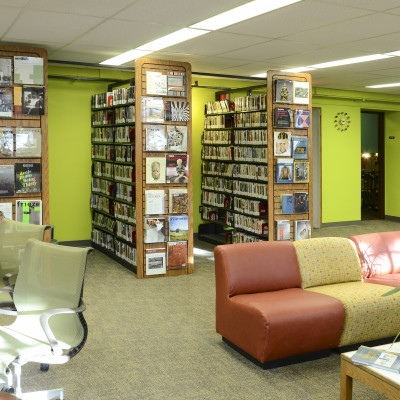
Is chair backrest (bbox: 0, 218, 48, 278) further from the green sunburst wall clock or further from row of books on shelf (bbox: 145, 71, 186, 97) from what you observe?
the green sunburst wall clock

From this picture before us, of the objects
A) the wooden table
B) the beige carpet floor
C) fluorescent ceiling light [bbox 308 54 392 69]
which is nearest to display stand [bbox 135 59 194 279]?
the beige carpet floor

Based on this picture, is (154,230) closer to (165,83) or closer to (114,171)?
(114,171)

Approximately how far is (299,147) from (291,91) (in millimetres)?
787

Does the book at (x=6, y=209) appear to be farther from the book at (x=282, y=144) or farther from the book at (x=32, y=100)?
the book at (x=282, y=144)

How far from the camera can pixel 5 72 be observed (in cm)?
A: 639

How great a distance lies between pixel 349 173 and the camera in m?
11.9

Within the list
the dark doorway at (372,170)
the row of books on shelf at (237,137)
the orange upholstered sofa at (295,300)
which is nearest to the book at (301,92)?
the row of books on shelf at (237,137)

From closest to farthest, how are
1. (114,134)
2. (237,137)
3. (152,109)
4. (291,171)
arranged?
(152,109) < (291,171) < (114,134) < (237,137)

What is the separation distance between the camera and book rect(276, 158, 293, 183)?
7.53 meters

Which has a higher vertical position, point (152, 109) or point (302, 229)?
point (152, 109)

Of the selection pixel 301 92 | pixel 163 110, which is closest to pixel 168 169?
pixel 163 110

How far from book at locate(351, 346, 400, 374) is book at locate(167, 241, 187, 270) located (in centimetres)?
403

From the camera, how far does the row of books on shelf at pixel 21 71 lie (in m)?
6.39

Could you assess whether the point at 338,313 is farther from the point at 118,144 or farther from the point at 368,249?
the point at 118,144
